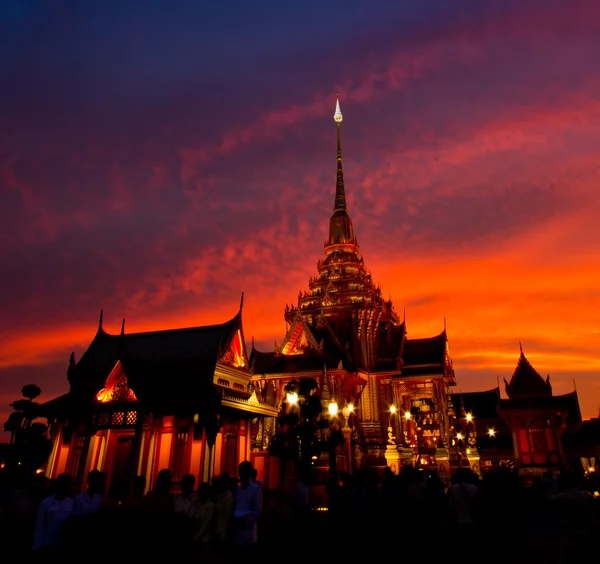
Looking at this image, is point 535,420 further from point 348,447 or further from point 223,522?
point 223,522

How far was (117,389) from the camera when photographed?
1753 centimetres

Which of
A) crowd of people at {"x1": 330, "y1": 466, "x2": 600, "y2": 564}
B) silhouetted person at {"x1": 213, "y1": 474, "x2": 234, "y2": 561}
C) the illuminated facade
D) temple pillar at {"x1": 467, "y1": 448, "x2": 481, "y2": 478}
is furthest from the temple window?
temple pillar at {"x1": 467, "y1": 448, "x2": 481, "y2": 478}

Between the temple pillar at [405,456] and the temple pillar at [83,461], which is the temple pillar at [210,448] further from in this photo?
the temple pillar at [405,456]

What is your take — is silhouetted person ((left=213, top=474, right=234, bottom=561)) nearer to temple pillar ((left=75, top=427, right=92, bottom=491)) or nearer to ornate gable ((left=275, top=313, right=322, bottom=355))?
temple pillar ((left=75, top=427, right=92, bottom=491))

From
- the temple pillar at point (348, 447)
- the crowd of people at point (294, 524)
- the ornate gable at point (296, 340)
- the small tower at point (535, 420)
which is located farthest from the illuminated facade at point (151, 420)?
the small tower at point (535, 420)

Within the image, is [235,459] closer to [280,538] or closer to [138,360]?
[138,360]

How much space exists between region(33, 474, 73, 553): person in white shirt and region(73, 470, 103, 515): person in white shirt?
21 cm

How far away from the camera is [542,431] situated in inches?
1467

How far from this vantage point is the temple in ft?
56.4

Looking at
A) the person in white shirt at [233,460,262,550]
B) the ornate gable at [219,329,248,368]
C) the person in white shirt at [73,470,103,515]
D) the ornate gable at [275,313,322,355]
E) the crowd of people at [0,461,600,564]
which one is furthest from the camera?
the ornate gable at [275,313,322,355]

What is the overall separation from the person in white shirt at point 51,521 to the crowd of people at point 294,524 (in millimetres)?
12

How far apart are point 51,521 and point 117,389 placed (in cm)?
1194

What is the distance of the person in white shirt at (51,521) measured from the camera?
6043mm

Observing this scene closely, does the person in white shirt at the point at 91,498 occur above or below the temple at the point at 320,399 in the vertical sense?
below
